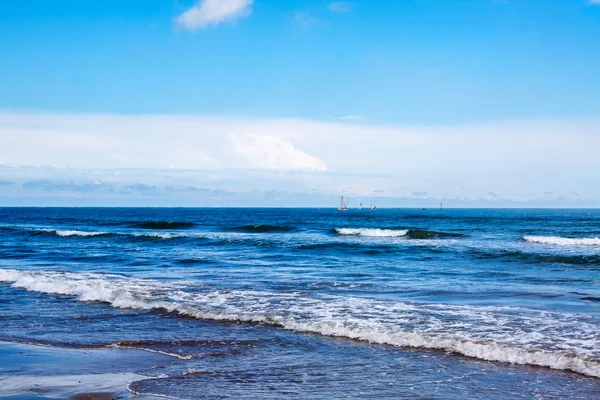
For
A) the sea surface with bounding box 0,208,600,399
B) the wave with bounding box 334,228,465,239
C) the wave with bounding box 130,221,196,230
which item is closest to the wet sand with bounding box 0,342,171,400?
the sea surface with bounding box 0,208,600,399

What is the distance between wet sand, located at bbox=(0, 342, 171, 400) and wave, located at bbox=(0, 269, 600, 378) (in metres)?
3.61

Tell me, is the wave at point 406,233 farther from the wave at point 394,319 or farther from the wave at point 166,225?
the wave at point 394,319

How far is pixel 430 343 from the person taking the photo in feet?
32.8

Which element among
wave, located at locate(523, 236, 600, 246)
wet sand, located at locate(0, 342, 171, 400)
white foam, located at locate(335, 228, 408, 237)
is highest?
wave, located at locate(523, 236, 600, 246)

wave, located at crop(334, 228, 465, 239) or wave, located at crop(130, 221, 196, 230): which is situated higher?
wave, located at crop(334, 228, 465, 239)

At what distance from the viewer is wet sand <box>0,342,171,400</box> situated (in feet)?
23.4

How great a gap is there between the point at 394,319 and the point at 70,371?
6.55 metres

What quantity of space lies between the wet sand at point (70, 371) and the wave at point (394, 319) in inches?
142

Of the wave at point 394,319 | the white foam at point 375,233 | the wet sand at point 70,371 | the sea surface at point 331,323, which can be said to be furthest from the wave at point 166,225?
the wet sand at point 70,371

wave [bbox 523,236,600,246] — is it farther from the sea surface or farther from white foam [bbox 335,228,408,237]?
the sea surface

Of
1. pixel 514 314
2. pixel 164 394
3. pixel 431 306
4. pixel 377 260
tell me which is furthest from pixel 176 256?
pixel 164 394

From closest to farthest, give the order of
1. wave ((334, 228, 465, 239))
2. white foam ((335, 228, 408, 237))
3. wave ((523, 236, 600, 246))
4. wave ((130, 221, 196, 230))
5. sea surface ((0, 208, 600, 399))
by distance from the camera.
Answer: sea surface ((0, 208, 600, 399)) < wave ((523, 236, 600, 246)) < wave ((334, 228, 465, 239)) < white foam ((335, 228, 408, 237)) < wave ((130, 221, 196, 230))

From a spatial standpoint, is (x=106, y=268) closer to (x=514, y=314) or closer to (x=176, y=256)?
(x=176, y=256)

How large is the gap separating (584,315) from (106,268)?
1829cm
